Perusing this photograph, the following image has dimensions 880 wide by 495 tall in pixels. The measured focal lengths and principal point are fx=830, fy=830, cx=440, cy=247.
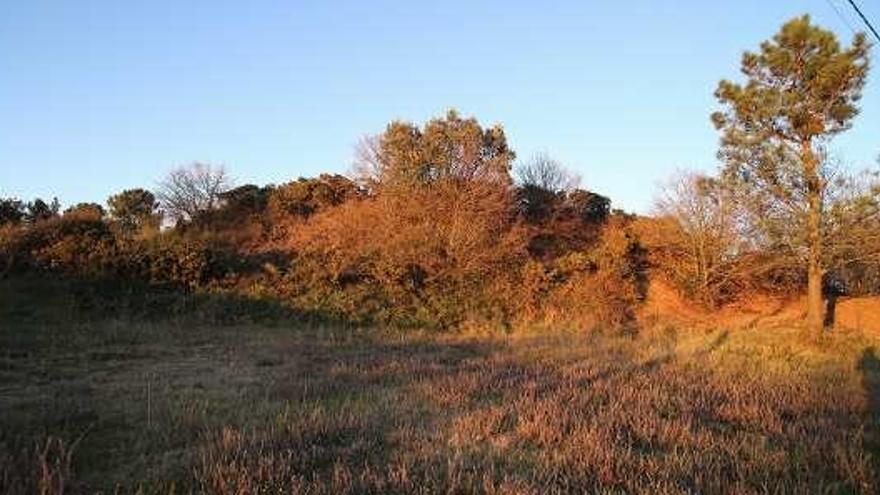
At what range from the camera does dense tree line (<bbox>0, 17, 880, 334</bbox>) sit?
20.9 metres

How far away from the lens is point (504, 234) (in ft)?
88.6

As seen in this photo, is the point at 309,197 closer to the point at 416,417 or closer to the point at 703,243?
the point at 703,243

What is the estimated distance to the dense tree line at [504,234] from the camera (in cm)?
2091

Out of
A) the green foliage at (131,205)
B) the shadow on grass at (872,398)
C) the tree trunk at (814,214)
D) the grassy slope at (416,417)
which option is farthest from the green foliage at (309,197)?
the shadow on grass at (872,398)

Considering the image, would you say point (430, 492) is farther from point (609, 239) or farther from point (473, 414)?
point (609, 239)

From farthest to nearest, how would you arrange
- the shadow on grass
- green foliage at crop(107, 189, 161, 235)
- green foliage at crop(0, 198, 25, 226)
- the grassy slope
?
green foliage at crop(107, 189, 161, 235) < green foliage at crop(0, 198, 25, 226) < the shadow on grass < the grassy slope

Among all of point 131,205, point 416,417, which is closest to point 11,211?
point 131,205

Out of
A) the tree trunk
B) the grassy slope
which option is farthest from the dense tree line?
the grassy slope

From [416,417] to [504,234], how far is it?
1787 centimetres

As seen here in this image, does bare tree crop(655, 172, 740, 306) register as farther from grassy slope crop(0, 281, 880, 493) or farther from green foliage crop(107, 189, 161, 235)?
green foliage crop(107, 189, 161, 235)

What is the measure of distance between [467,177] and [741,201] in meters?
9.68

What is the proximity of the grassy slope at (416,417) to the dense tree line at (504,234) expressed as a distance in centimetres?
485

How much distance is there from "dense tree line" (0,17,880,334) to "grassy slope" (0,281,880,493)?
4.85 metres

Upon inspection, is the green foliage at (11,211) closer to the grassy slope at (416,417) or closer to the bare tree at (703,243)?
the grassy slope at (416,417)
